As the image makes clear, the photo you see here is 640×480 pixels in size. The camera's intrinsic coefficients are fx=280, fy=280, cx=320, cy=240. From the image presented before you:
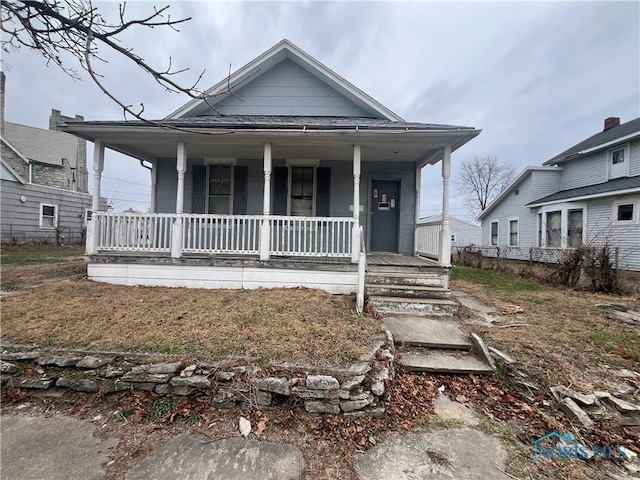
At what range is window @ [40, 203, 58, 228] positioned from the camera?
14.9 m

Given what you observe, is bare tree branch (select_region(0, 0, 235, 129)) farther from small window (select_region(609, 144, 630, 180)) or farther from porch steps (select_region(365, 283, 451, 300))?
small window (select_region(609, 144, 630, 180))

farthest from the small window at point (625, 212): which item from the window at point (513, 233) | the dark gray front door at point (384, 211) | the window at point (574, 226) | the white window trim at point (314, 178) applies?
the white window trim at point (314, 178)

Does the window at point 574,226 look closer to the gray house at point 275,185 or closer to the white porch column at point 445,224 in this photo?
the gray house at point 275,185

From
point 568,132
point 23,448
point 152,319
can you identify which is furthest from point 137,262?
point 568,132

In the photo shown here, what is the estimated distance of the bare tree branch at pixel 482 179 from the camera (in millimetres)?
35000

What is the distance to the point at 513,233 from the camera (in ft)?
55.4

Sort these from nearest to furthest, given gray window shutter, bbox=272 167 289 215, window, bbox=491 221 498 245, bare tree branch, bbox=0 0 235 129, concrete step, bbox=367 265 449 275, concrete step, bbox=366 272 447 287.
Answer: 1. bare tree branch, bbox=0 0 235 129
2. concrete step, bbox=366 272 447 287
3. concrete step, bbox=367 265 449 275
4. gray window shutter, bbox=272 167 289 215
5. window, bbox=491 221 498 245

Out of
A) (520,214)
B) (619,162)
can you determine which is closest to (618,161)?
(619,162)

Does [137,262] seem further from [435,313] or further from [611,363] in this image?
[611,363]

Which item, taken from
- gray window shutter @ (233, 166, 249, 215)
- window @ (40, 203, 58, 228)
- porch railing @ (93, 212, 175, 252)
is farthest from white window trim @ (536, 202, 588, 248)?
window @ (40, 203, 58, 228)

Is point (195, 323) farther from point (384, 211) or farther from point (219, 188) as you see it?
point (384, 211)

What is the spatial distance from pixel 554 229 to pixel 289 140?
1451 centimetres

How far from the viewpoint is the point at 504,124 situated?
82.7 feet

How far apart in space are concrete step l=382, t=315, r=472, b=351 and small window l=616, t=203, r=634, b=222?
1199cm
